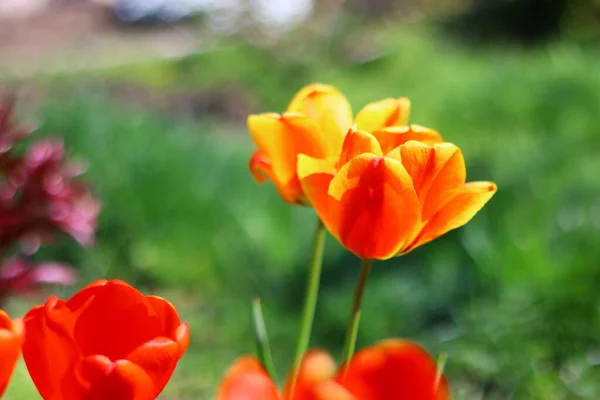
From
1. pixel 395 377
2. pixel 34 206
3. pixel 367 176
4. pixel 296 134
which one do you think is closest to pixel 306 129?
pixel 296 134

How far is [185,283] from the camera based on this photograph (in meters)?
2.87

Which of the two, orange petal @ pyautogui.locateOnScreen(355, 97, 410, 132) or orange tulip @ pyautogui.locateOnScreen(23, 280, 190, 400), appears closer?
orange tulip @ pyautogui.locateOnScreen(23, 280, 190, 400)

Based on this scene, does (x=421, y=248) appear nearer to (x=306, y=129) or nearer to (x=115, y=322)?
(x=306, y=129)

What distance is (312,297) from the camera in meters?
0.80

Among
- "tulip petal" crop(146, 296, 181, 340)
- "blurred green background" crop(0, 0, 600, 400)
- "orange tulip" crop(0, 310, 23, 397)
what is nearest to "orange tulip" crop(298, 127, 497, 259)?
"tulip petal" crop(146, 296, 181, 340)

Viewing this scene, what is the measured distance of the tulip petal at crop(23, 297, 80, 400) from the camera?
49 cm

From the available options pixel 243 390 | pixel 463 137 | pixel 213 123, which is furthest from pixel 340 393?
pixel 213 123

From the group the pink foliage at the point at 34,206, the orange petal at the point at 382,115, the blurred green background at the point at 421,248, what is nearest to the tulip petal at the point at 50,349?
the orange petal at the point at 382,115

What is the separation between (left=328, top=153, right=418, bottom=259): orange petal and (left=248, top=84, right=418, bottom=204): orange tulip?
9 cm

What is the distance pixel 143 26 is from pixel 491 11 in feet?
20.5

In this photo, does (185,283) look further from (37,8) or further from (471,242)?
(37,8)

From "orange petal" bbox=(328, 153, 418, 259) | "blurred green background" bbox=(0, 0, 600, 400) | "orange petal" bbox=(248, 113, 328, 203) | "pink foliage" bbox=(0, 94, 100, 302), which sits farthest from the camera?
"blurred green background" bbox=(0, 0, 600, 400)

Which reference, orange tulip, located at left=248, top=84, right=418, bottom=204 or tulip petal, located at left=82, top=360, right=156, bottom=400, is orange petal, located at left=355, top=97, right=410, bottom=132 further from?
tulip petal, located at left=82, top=360, right=156, bottom=400

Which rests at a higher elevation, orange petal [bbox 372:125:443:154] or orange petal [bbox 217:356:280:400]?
orange petal [bbox 372:125:443:154]
